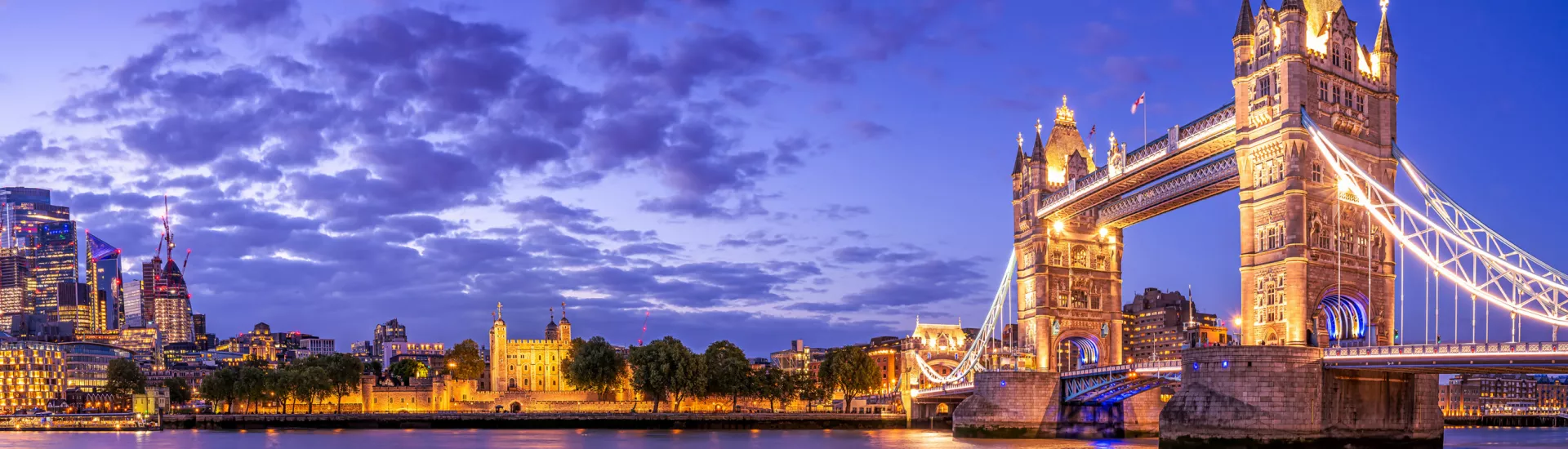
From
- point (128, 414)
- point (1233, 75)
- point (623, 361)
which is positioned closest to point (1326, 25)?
point (1233, 75)

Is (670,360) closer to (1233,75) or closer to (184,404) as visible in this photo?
(1233,75)

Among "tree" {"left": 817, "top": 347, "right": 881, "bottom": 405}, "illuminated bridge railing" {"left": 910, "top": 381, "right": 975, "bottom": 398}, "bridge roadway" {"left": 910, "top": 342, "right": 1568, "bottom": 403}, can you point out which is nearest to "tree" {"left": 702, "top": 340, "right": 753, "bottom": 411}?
"tree" {"left": 817, "top": 347, "right": 881, "bottom": 405}

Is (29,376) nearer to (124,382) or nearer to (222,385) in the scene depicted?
(124,382)

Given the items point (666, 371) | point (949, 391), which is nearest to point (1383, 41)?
point (949, 391)

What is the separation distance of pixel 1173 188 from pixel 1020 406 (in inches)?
575

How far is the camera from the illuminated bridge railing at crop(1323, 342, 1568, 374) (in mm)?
45250

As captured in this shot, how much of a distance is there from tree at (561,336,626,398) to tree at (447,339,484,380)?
33426mm

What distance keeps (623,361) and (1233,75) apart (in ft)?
266


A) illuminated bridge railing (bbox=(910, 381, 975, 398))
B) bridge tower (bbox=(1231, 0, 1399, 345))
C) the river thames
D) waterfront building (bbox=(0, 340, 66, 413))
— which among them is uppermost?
bridge tower (bbox=(1231, 0, 1399, 345))

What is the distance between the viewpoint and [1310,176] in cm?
5619

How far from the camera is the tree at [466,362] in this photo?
6250 inches

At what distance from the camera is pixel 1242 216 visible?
59.2 meters

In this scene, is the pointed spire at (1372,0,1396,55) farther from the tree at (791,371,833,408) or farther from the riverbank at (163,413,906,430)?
the tree at (791,371,833,408)

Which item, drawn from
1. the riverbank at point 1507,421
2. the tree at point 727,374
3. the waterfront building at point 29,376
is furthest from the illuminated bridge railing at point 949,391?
the waterfront building at point 29,376
